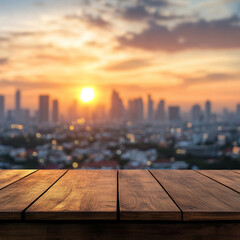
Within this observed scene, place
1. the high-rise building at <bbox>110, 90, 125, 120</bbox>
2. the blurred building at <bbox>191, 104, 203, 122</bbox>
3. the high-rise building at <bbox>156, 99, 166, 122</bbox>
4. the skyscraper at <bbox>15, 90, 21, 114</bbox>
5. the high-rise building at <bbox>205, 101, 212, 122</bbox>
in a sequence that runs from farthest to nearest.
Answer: the high-rise building at <bbox>110, 90, 125, 120</bbox>, the high-rise building at <bbox>156, 99, 166, 122</bbox>, the skyscraper at <bbox>15, 90, 21, 114</bbox>, the high-rise building at <bbox>205, 101, 212, 122</bbox>, the blurred building at <bbox>191, 104, 203, 122</bbox>

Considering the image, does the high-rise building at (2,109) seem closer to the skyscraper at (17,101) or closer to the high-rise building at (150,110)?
the skyscraper at (17,101)

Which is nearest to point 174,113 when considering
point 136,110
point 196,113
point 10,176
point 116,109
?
point 196,113

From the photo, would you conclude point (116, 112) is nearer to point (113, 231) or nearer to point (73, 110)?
point (73, 110)

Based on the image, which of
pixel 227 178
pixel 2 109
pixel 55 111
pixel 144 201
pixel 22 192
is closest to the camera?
pixel 144 201

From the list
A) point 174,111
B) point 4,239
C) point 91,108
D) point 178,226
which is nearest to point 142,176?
point 178,226

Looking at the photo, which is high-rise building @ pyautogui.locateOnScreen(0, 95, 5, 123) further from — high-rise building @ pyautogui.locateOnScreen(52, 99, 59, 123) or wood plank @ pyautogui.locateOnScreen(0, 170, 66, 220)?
wood plank @ pyautogui.locateOnScreen(0, 170, 66, 220)

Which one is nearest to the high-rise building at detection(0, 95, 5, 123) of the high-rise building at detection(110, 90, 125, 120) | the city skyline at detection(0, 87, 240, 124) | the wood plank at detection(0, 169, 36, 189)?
the city skyline at detection(0, 87, 240, 124)
